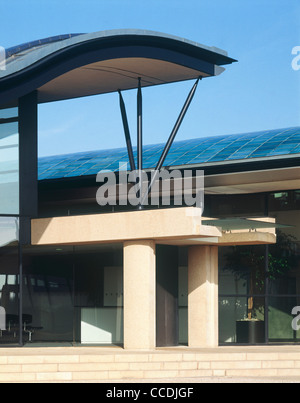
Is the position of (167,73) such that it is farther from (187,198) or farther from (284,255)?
(284,255)

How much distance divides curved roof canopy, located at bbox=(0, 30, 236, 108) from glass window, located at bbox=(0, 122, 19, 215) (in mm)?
969

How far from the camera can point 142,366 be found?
70.0ft

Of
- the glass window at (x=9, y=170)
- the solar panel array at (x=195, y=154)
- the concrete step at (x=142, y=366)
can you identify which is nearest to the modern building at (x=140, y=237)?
the glass window at (x=9, y=170)

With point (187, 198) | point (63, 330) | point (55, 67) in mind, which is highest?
point (55, 67)

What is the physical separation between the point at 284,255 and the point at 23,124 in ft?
32.3

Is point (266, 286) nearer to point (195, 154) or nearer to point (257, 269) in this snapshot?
point (257, 269)

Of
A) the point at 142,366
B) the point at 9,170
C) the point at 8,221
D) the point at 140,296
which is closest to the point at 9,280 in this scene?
the point at 8,221

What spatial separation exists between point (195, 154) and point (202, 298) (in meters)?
6.27

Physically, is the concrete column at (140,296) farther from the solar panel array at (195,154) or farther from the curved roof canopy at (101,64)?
the curved roof canopy at (101,64)

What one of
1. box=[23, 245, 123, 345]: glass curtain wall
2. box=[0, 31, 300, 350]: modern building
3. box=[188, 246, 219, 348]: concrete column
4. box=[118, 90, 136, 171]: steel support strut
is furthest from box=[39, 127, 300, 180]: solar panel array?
box=[23, 245, 123, 345]: glass curtain wall

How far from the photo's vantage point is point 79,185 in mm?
31281

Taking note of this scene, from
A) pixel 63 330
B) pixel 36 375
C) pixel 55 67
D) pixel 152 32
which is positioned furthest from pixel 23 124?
pixel 36 375
